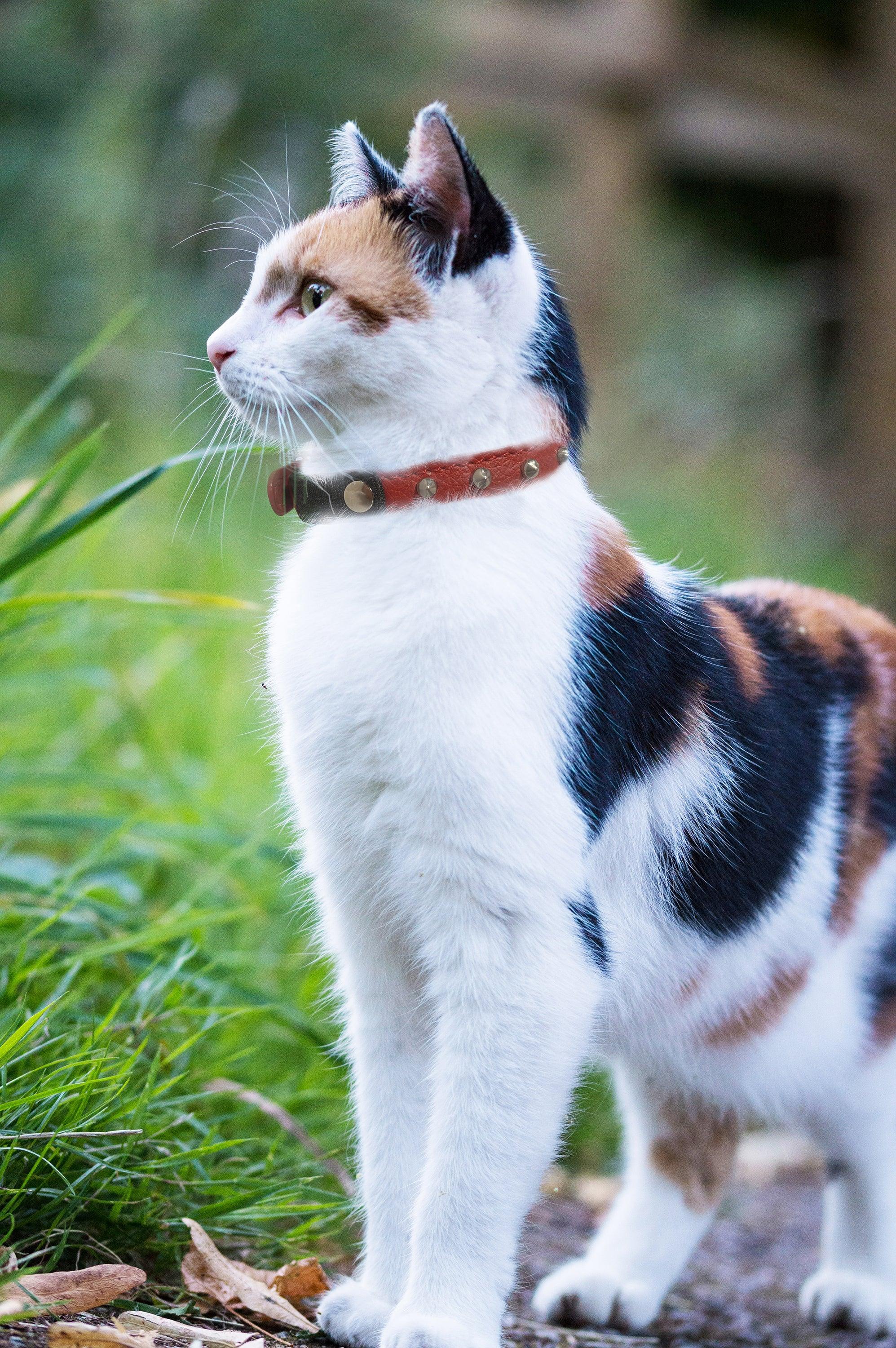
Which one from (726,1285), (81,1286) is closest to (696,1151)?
(726,1285)

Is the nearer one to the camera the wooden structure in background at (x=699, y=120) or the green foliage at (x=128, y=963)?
the green foliage at (x=128, y=963)

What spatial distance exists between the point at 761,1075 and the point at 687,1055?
130mm

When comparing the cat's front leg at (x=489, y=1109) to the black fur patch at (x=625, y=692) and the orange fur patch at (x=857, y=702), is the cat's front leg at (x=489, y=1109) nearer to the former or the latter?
the black fur patch at (x=625, y=692)

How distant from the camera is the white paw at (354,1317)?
145 cm

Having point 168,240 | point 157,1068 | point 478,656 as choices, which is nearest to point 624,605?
point 478,656

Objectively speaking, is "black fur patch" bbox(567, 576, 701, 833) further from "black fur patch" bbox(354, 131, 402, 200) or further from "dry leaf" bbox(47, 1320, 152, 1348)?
"dry leaf" bbox(47, 1320, 152, 1348)

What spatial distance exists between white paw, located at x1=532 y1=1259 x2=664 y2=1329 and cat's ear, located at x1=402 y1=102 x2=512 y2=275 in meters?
1.39

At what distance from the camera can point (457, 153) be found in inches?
56.2

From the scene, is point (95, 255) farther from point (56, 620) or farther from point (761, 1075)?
point (761, 1075)

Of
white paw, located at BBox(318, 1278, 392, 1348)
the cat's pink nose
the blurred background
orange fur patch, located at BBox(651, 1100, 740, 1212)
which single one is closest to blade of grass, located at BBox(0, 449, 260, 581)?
the blurred background

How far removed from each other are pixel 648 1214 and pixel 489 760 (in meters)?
0.94

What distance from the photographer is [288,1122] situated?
6.08 feet

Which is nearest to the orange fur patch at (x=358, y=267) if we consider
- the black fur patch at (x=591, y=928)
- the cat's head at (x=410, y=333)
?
the cat's head at (x=410, y=333)

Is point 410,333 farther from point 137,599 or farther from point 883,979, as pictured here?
point 883,979
